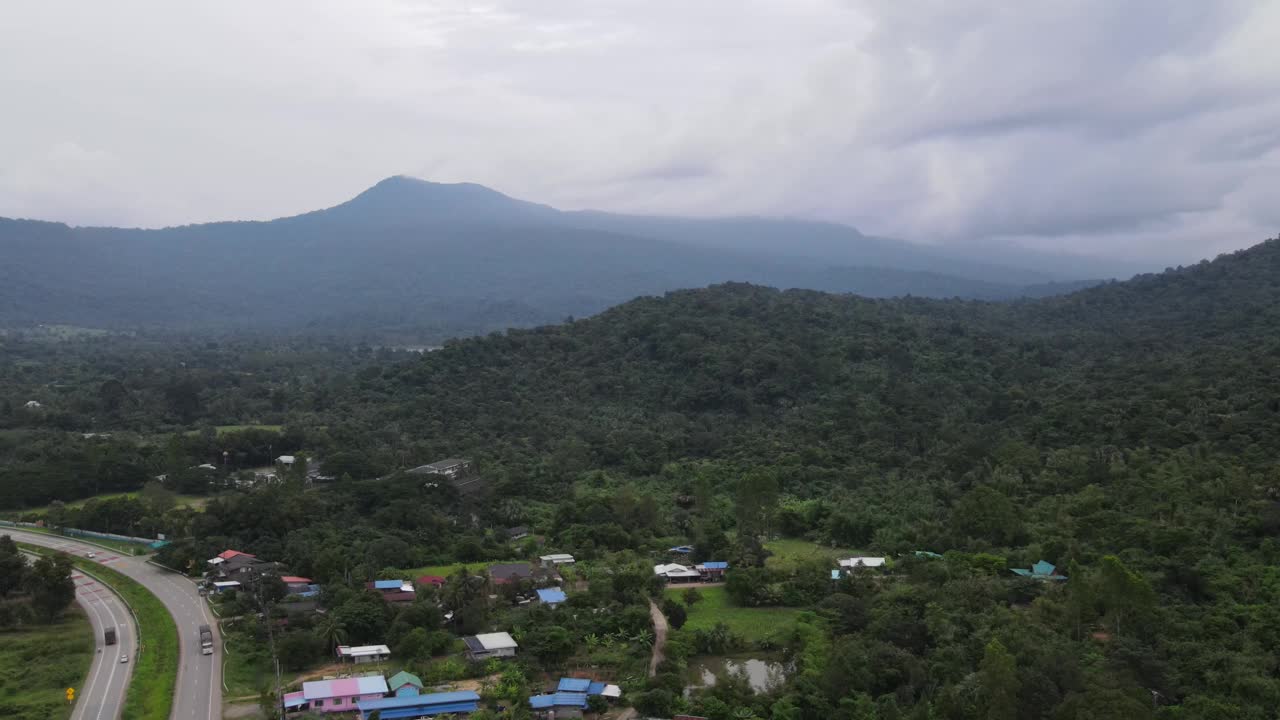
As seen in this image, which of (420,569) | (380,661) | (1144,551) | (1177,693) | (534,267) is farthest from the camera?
(534,267)

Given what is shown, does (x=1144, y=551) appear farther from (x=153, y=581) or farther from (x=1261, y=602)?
Result: (x=153, y=581)

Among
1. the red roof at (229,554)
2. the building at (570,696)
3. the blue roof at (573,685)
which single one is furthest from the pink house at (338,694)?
the red roof at (229,554)

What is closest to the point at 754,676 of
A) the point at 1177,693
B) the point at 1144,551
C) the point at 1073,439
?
the point at 1177,693

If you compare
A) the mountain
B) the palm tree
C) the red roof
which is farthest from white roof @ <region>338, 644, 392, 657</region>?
the mountain

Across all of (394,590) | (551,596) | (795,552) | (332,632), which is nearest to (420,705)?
(332,632)

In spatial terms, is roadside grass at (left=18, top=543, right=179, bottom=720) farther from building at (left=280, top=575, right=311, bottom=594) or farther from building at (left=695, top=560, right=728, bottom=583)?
building at (left=695, top=560, right=728, bottom=583)

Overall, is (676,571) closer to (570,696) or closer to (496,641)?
(496,641)

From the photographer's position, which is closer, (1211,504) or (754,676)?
(754,676)

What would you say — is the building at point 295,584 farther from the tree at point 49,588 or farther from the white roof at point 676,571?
the white roof at point 676,571
